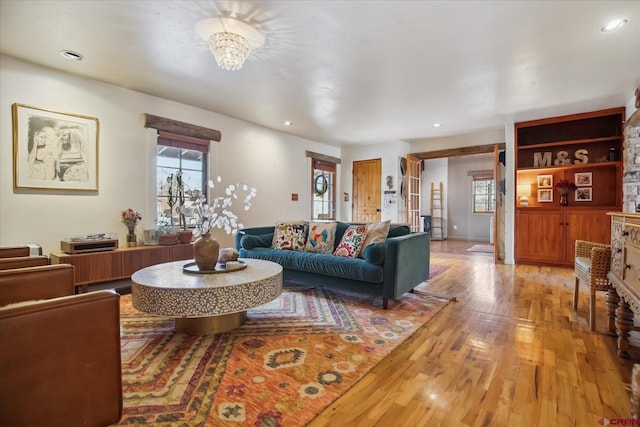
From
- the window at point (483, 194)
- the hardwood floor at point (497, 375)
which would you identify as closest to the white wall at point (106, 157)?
the hardwood floor at point (497, 375)

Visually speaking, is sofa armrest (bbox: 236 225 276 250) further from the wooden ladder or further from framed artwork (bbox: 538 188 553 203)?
the wooden ladder

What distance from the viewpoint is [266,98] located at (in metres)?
4.14

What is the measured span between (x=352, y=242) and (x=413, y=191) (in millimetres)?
4118

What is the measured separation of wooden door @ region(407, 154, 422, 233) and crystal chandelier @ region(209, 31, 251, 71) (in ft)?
16.7

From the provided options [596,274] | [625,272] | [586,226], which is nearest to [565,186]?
[586,226]

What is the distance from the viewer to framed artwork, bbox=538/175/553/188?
5406 mm

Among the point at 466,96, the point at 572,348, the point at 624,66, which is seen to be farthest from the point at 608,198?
the point at 572,348

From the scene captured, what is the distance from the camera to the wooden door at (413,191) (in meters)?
6.89

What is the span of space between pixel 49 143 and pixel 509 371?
464 centimetres

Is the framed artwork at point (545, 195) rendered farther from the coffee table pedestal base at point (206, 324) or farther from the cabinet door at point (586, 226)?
the coffee table pedestal base at point (206, 324)

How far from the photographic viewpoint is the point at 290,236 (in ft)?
13.2

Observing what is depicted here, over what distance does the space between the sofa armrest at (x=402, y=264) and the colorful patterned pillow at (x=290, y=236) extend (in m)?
1.34

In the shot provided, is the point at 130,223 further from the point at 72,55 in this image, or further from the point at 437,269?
the point at 437,269

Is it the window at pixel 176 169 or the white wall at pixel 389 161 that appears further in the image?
the white wall at pixel 389 161
